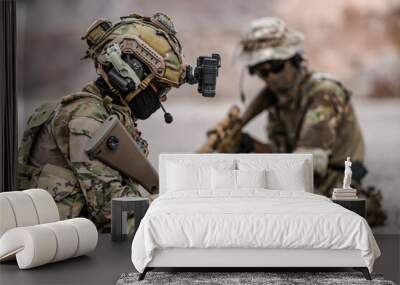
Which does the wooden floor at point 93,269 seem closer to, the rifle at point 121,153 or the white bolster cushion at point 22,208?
the white bolster cushion at point 22,208

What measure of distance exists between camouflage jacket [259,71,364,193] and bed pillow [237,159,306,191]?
462 millimetres

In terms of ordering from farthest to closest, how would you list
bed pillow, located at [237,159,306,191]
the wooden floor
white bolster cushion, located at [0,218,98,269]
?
bed pillow, located at [237,159,306,191] < white bolster cushion, located at [0,218,98,269] < the wooden floor

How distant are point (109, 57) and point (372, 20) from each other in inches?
110

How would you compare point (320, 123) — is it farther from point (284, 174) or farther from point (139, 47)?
point (139, 47)

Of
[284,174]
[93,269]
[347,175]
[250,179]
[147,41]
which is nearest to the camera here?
[93,269]

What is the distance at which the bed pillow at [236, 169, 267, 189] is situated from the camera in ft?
20.7

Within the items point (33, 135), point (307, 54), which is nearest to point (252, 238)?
point (307, 54)

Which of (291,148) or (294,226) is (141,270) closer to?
(294,226)

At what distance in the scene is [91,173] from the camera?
6.91 m

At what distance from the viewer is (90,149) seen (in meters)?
6.90

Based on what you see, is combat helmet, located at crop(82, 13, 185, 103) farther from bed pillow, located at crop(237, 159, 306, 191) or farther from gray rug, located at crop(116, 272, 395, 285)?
gray rug, located at crop(116, 272, 395, 285)

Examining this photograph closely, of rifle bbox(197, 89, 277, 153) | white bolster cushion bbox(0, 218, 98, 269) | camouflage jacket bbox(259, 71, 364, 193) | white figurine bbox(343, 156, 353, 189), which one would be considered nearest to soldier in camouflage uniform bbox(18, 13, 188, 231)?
rifle bbox(197, 89, 277, 153)

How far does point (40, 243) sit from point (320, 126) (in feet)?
10.8

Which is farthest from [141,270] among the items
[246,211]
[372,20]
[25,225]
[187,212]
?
[372,20]
